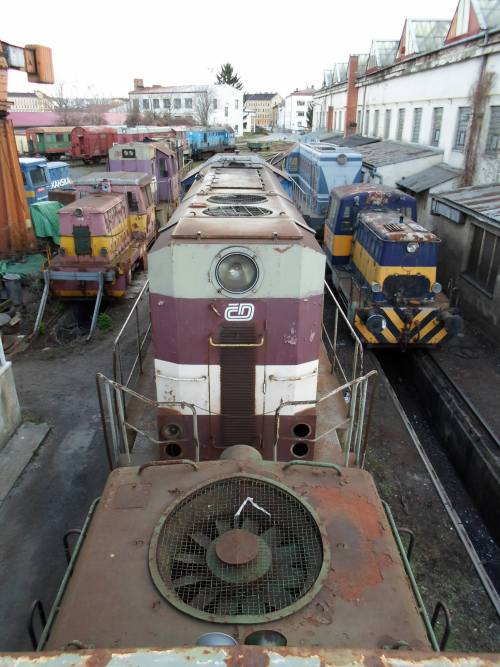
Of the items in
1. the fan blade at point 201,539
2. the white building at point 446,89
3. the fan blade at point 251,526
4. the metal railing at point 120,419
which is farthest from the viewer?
the white building at point 446,89

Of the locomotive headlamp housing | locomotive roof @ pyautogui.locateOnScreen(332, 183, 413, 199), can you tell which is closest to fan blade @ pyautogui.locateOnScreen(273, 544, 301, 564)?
the locomotive headlamp housing

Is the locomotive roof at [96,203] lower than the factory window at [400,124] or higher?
lower

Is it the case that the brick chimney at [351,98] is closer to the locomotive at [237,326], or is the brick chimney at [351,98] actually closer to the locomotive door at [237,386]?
the locomotive at [237,326]

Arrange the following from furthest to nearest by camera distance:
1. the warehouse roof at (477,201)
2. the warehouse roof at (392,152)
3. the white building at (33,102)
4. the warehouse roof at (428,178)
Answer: the white building at (33,102)
the warehouse roof at (392,152)
the warehouse roof at (428,178)
the warehouse roof at (477,201)

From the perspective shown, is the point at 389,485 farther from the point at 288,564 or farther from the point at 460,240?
the point at 460,240

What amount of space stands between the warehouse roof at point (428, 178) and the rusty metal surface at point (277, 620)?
16630 mm

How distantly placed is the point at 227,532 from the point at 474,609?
4.30 m

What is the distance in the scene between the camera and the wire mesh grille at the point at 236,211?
615 cm

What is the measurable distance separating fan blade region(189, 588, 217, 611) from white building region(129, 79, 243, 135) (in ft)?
242

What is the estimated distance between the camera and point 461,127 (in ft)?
63.5

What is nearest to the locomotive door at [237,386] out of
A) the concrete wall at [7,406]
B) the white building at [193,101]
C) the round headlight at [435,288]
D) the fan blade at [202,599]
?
the fan blade at [202,599]

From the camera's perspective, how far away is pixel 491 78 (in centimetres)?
1681

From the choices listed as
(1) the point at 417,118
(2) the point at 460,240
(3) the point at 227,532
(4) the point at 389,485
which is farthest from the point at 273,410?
(1) the point at 417,118

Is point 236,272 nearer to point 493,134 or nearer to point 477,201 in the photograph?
point 477,201
